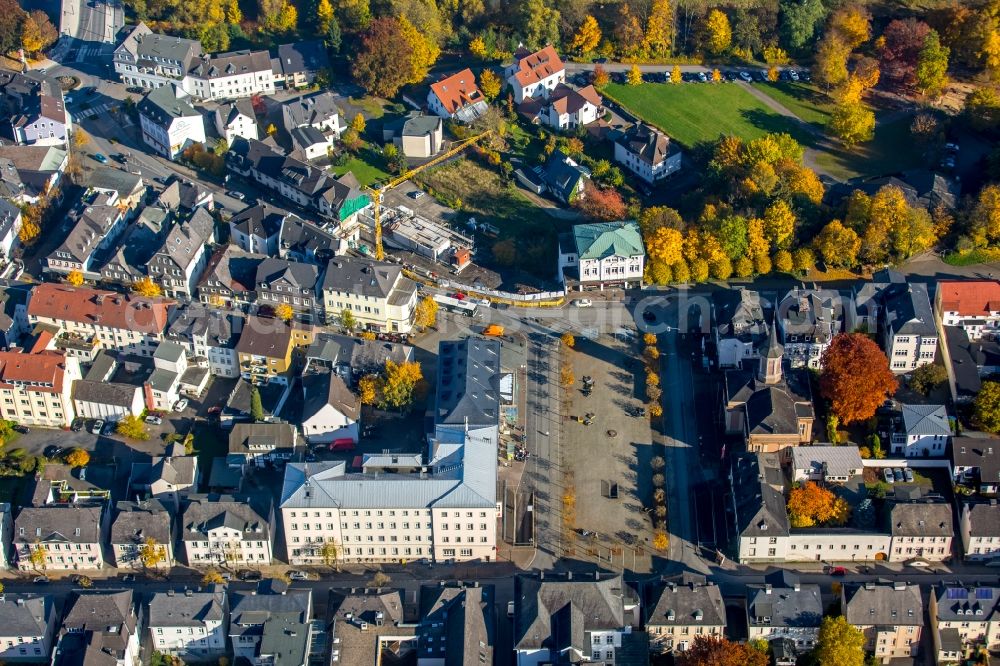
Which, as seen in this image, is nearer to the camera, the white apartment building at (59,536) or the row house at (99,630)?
the row house at (99,630)

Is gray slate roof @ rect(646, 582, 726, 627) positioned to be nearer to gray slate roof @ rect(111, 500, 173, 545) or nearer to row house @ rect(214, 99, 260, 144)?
gray slate roof @ rect(111, 500, 173, 545)

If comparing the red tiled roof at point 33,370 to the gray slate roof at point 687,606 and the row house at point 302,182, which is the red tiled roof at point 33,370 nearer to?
the row house at point 302,182

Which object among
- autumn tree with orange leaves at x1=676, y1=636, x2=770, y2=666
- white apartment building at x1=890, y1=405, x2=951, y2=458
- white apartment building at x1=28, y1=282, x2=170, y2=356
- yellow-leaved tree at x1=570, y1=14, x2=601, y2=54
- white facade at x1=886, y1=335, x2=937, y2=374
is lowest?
autumn tree with orange leaves at x1=676, y1=636, x2=770, y2=666

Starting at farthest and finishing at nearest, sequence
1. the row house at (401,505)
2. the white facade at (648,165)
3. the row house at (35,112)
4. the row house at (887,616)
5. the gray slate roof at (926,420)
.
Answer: the row house at (35,112), the white facade at (648,165), the gray slate roof at (926,420), the row house at (401,505), the row house at (887,616)

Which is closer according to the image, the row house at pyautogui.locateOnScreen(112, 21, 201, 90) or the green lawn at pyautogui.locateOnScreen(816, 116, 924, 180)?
the green lawn at pyautogui.locateOnScreen(816, 116, 924, 180)

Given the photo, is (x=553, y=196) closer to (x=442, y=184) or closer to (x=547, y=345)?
(x=442, y=184)

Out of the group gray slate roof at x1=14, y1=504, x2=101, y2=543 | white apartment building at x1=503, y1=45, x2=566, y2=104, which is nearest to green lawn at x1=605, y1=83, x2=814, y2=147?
white apartment building at x1=503, y1=45, x2=566, y2=104

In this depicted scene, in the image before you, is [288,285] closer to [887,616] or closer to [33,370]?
[33,370]

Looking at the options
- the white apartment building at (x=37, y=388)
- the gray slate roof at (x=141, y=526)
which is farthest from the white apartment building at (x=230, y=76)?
the gray slate roof at (x=141, y=526)
